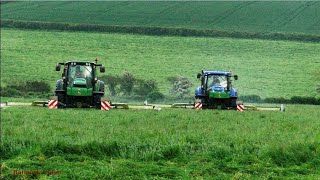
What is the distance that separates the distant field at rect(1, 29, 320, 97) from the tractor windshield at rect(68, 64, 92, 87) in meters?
4.08

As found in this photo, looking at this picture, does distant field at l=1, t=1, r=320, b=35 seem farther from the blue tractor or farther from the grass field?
the grass field

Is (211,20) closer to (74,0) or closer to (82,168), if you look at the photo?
(74,0)

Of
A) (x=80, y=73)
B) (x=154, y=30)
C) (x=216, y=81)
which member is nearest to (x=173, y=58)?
(x=154, y=30)

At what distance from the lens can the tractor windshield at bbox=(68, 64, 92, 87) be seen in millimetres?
18906

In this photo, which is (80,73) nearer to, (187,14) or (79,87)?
(79,87)

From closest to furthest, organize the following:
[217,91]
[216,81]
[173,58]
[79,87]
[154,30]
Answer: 1. [79,87]
2. [217,91]
3. [216,81]
4. [173,58]
5. [154,30]

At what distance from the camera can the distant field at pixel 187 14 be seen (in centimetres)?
1934

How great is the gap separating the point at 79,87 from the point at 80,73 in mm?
657

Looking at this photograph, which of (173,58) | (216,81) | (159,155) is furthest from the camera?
(173,58)

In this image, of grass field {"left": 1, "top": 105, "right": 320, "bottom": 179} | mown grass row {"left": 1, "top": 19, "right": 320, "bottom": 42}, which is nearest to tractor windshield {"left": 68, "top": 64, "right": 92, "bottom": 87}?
mown grass row {"left": 1, "top": 19, "right": 320, "bottom": 42}

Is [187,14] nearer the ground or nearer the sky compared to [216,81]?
nearer the sky

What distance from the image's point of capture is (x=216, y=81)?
2045cm

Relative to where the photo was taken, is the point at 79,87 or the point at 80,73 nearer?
the point at 79,87

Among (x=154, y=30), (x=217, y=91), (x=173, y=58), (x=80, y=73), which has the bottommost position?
(x=217, y=91)
